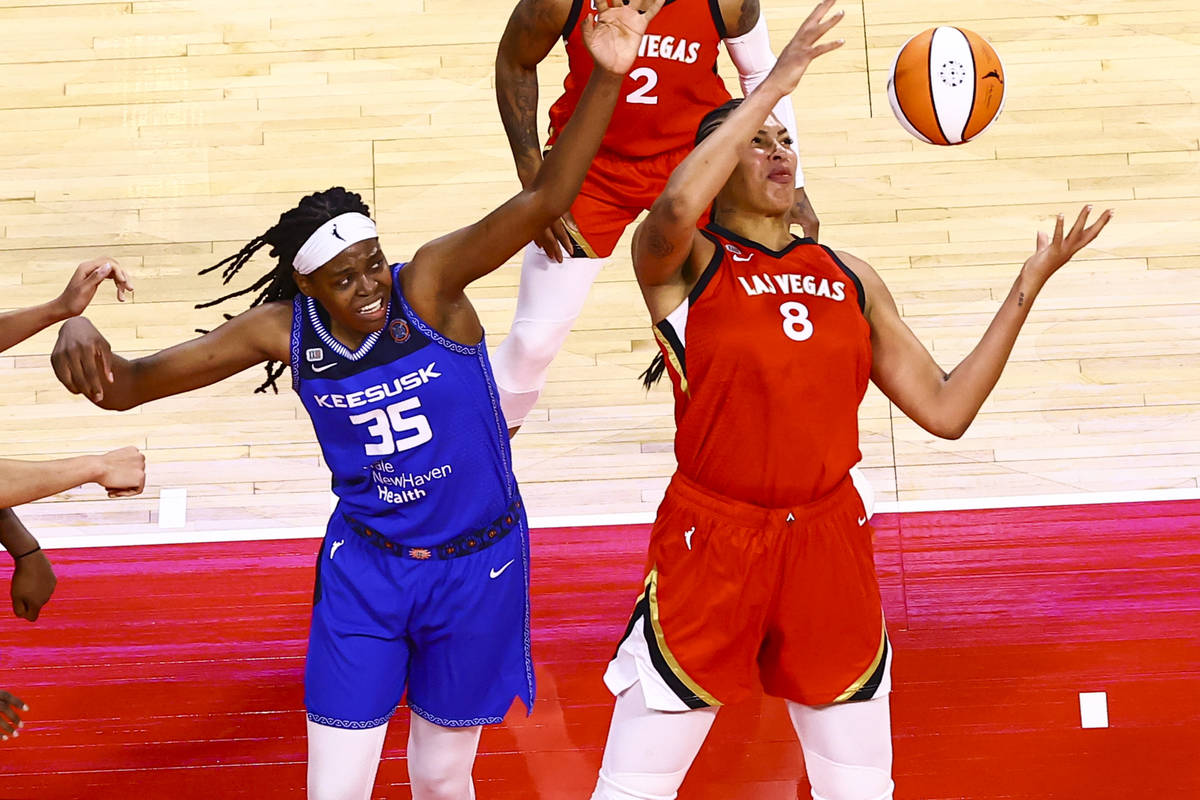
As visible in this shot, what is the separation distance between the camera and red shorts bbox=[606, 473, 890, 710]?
290cm

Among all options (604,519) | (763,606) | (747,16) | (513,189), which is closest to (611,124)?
(747,16)

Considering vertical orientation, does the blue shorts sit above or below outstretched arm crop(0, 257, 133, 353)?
below

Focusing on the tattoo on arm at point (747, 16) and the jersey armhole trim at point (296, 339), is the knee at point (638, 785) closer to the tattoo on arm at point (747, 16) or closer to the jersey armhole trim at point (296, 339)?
the jersey armhole trim at point (296, 339)

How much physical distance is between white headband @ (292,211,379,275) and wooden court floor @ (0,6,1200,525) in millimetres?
2301

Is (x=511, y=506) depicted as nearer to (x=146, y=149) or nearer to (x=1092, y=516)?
(x=1092, y=516)

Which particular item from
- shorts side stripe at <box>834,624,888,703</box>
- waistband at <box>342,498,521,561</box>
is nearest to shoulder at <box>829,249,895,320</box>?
shorts side stripe at <box>834,624,888,703</box>

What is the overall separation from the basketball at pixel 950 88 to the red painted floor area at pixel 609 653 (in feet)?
4.77

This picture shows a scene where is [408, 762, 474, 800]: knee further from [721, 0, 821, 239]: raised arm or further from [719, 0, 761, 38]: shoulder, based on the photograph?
[719, 0, 761, 38]: shoulder

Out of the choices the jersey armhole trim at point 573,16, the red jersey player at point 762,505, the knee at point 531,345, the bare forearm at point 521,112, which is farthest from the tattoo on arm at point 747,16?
the red jersey player at point 762,505

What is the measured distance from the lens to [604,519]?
5.12m

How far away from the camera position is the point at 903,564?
4.70 metres

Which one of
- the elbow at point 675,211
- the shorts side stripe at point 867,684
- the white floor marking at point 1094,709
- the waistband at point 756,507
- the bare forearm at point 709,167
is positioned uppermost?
the bare forearm at point 709,167

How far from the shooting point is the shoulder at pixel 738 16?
421cm

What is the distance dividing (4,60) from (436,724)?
485 cm
